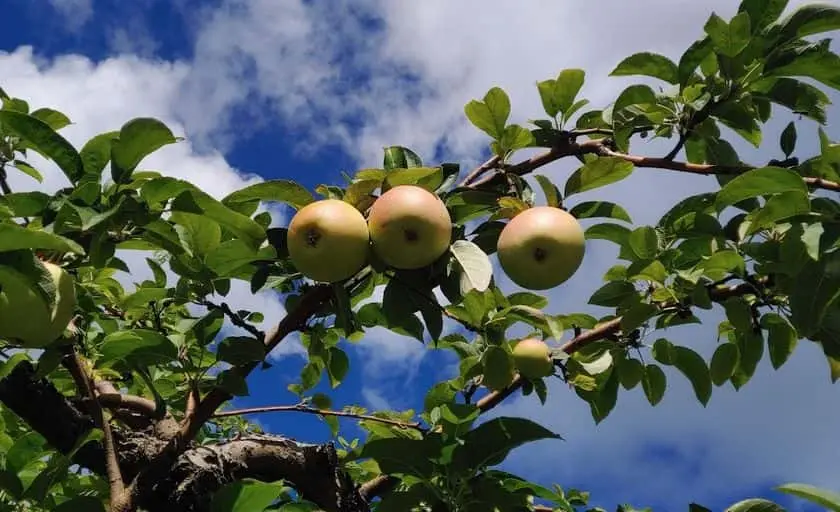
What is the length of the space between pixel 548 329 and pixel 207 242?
79cm

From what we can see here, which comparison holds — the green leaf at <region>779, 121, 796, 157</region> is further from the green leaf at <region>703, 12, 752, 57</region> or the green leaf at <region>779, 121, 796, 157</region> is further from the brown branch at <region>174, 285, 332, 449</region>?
the brown branch at <region>174, 285, 332, 449</region>

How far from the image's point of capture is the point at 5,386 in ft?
5.96

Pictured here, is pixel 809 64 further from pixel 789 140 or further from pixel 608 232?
pixel 608 232

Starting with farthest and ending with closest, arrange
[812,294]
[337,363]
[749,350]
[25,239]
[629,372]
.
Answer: [337,363] → [629,372] → [749,350] → [812,294] → [25,239]

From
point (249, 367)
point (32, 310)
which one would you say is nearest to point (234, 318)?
point (249, 367)

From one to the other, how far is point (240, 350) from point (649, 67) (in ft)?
3.67

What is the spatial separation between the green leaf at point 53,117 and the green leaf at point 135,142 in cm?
73

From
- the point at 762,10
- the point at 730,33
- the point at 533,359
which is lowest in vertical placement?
the point at 533,359

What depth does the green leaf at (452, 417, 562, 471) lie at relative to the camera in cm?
182

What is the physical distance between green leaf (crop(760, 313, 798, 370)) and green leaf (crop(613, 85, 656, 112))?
591 millimetres

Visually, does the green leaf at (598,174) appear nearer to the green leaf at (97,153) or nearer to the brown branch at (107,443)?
the green leaf at (97,153)

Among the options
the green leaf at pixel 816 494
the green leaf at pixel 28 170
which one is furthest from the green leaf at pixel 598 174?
the green leaf at pixel 28 170

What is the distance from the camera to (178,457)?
1905 millimetres

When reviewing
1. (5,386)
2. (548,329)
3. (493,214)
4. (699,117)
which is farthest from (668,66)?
(5,386)
